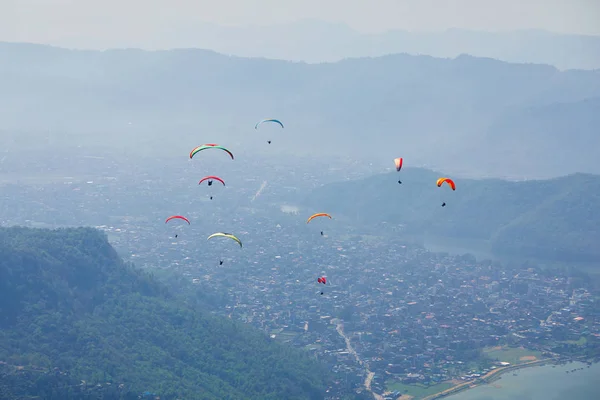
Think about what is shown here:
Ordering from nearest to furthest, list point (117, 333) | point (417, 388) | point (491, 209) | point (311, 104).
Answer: point (117, 333) → point (417, 388) → point (491, 209) → point (311, 104)

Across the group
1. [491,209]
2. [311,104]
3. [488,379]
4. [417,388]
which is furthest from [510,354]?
[311,104]

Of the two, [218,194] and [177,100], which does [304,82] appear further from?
[218,194]

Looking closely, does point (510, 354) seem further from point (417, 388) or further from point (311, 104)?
point (311, 104)

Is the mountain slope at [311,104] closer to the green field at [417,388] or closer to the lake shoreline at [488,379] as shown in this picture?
the lake shoreline at [488,379]

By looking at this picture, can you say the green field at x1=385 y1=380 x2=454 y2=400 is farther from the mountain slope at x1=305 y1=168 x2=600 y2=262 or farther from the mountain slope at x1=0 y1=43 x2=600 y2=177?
the mountain slope at x1=0 y1=43 x2=600 y2=177

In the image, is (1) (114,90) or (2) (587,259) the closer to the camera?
(2) (587,259)

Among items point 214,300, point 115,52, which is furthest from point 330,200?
point 115,52
